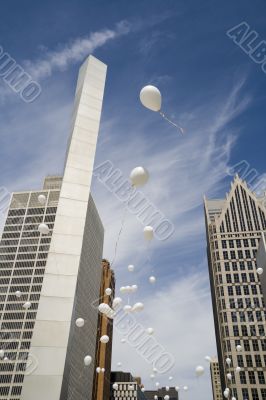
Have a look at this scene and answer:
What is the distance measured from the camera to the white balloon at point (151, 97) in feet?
24.7

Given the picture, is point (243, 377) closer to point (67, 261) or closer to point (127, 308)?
point (127, 308)

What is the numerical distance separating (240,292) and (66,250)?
7488 cm

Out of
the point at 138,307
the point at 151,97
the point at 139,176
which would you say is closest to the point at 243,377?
the point at 138,307

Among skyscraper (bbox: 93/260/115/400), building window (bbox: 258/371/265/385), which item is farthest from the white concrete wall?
skyscraper (bbox: 93/260/115/400)

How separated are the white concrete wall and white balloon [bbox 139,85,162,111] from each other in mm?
1456

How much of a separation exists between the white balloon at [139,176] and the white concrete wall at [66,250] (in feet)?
3.16

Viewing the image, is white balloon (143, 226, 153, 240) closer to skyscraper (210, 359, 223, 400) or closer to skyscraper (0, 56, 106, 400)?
skyscraper (0, 56, 106, 400)

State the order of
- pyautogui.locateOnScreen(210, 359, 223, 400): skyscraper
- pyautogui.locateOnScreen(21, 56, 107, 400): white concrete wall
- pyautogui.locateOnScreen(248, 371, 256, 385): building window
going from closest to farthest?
pyautogui.locateOnScreen(21, 56, 107, 400): white concrete wall < pyautogui.locateOnScreen(248, 371, 256, 385): building window < pyautogui.locateOnScreen(210, 359, 223, 400): skyscraper

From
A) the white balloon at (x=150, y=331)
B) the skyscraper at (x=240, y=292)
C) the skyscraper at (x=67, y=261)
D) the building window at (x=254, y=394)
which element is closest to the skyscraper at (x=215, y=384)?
the skyscraper at (x=240, y=292)

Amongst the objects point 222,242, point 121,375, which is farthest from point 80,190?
point 121,375

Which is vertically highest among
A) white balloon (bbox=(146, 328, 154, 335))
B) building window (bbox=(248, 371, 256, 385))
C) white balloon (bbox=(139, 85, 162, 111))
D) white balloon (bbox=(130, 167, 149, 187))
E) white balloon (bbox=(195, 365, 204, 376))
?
building window (bbox=(248, 371, 256, 385))

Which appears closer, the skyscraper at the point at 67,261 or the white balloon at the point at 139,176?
the skyscraper at the point at 67,261

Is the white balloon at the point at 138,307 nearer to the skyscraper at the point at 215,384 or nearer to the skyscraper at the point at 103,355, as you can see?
the skyscraper at the point at 103,355

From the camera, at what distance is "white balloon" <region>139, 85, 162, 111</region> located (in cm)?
753
